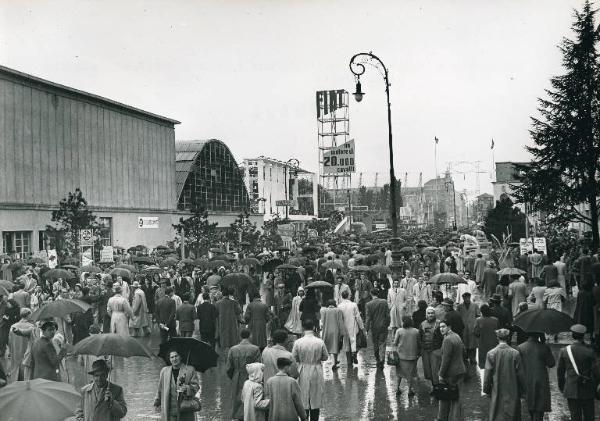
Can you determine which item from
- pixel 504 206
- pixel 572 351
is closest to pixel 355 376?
pixel 572 351

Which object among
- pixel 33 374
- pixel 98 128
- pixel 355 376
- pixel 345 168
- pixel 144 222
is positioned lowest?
pixel 355 376

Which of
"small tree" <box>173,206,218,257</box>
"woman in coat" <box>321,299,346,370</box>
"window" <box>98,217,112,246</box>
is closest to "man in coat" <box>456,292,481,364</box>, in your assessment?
"woman in coat" <box>321,299,346,370</box>

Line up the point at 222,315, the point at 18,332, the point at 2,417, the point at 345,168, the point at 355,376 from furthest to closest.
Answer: the point at 345,168, the point at 222,315, the point at 355,376, the point at 18,332, the point at 2,417

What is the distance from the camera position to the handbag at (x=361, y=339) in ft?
43.0

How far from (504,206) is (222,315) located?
33.9 m

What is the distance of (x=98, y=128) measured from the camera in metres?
44.1

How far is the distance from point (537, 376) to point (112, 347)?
5396 mm

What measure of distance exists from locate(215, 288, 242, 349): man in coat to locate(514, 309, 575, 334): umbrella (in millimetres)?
6683

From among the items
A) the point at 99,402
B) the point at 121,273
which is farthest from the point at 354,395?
the point at 121,273

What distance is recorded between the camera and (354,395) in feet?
37.1

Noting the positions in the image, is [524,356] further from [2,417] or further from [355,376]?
[2,417]

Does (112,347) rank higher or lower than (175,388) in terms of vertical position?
higher

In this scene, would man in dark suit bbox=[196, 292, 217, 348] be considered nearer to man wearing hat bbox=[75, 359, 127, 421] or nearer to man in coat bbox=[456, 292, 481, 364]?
man in coat bbox=[456, 292, 481, 364]

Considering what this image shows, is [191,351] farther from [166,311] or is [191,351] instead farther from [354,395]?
[166,311]
